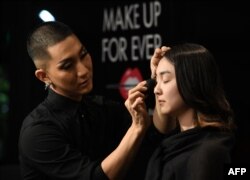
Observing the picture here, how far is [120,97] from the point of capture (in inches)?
124


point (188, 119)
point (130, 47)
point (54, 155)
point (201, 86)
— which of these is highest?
point (130, 47)

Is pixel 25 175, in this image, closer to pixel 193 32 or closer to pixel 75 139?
pixel 75 139

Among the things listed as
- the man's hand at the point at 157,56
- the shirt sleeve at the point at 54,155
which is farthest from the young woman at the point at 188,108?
the shirt sleeve at the point at 54,155

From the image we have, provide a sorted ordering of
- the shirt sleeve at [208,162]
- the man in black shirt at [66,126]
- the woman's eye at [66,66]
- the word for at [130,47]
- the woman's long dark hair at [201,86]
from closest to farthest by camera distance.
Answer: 1. the shirt sleeve at [208,162]
2. the woman's long dark hair at [201,86]
3. the man in black shirt at [66,126]
4. the woman's eye at [66,66]
5. the word for at [130,47]

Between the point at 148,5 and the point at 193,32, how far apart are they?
1.05ft

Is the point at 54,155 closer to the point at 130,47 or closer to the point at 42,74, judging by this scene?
the point at 42,74

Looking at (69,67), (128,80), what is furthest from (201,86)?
(128,80)

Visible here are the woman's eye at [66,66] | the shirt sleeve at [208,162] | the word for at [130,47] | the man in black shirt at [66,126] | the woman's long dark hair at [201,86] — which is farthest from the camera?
the word for at [130,47]

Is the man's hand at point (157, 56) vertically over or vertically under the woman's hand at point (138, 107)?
over

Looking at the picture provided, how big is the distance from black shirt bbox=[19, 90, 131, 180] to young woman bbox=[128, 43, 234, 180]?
273 millimetres

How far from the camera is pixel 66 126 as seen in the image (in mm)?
1911

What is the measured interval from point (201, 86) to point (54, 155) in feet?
1.98

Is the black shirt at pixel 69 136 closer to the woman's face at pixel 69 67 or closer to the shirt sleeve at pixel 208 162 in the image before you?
the woman's face at pixel 69 67

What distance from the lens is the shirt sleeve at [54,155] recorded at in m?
1.77
